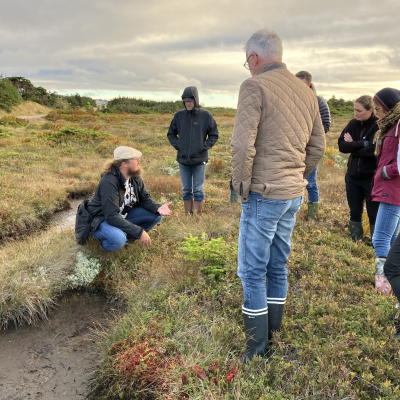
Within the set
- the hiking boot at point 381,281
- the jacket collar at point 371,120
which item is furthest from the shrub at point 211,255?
the jacket collar at point 371,120

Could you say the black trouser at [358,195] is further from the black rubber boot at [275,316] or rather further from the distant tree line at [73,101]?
the distant tree line at [73,101]

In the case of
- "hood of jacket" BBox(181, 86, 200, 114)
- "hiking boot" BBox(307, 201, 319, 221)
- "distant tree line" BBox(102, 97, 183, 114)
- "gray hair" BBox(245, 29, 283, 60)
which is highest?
"distant tree line" BBox(102, 97, 183, 114)

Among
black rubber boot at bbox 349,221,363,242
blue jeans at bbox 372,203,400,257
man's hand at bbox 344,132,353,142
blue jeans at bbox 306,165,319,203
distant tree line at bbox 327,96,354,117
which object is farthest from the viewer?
distant tree line at bbox 327,96,354,117

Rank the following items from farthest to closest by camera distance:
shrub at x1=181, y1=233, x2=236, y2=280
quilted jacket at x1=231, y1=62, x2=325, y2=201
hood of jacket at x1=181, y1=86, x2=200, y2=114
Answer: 1. hood of jacket at x1=181, y1=86, x2=200, y2=114
2. shrub at x1=181, y1=233, x2=236, y2=280
3. quilted jacket at x1=231, y1=62, x2=325, y2=201

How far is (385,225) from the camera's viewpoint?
3.31 meters

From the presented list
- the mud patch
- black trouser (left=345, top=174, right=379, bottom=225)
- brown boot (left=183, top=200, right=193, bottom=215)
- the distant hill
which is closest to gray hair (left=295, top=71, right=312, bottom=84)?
black trouser (left=345, top=174, right=379, bottom=225)

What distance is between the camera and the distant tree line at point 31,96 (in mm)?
36719

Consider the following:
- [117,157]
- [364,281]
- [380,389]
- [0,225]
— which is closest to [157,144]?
[0,225]

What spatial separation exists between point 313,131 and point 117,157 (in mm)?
2419

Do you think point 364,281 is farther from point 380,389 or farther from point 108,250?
point 108,250

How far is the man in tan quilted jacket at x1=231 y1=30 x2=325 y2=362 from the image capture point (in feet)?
6.71

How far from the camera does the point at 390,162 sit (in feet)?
10.6

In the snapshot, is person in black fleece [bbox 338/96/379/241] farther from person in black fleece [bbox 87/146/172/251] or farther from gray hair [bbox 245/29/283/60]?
person in black fleece [bbox 87/146/172/251]

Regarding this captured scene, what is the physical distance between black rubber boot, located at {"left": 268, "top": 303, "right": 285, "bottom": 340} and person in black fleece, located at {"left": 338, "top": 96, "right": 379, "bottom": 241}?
7.37ft
